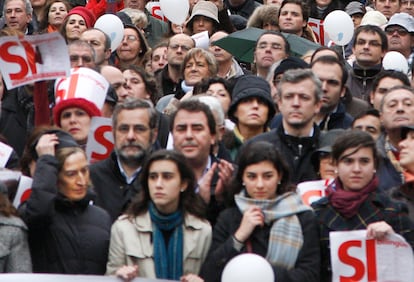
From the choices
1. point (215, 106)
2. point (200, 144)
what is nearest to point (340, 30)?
point (215, 106)

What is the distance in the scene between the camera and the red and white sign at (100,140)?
44.3 feet

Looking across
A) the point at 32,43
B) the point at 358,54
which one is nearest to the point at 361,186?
the point at 32,43

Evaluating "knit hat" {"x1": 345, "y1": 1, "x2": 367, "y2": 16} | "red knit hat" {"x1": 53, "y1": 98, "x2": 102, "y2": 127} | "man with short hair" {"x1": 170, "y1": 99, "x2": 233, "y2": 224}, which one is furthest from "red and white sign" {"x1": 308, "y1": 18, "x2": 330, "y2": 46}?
"man with short hair" {"x1": 170, "y1": 99, "x2": 233, "y2": 224}

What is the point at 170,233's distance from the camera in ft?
38.2

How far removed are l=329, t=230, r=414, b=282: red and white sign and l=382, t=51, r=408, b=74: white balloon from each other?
5753 mm

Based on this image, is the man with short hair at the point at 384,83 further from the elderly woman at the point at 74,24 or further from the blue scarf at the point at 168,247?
the blue scarf at the point at 168,247

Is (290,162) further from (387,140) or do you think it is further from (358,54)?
(358,54)

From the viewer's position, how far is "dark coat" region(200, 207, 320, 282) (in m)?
11.3

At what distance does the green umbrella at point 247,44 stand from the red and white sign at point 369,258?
244 inches

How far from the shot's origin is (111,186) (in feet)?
41.6

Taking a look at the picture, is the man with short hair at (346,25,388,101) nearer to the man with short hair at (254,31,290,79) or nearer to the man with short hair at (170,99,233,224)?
the man with short hair at (254,31,290,79)

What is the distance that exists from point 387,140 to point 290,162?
1.01 m

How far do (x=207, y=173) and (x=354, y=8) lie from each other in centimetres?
908

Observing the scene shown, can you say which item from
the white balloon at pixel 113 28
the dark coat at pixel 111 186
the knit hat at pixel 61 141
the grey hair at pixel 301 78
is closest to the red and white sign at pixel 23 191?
the knit hat at pixel 61 141
